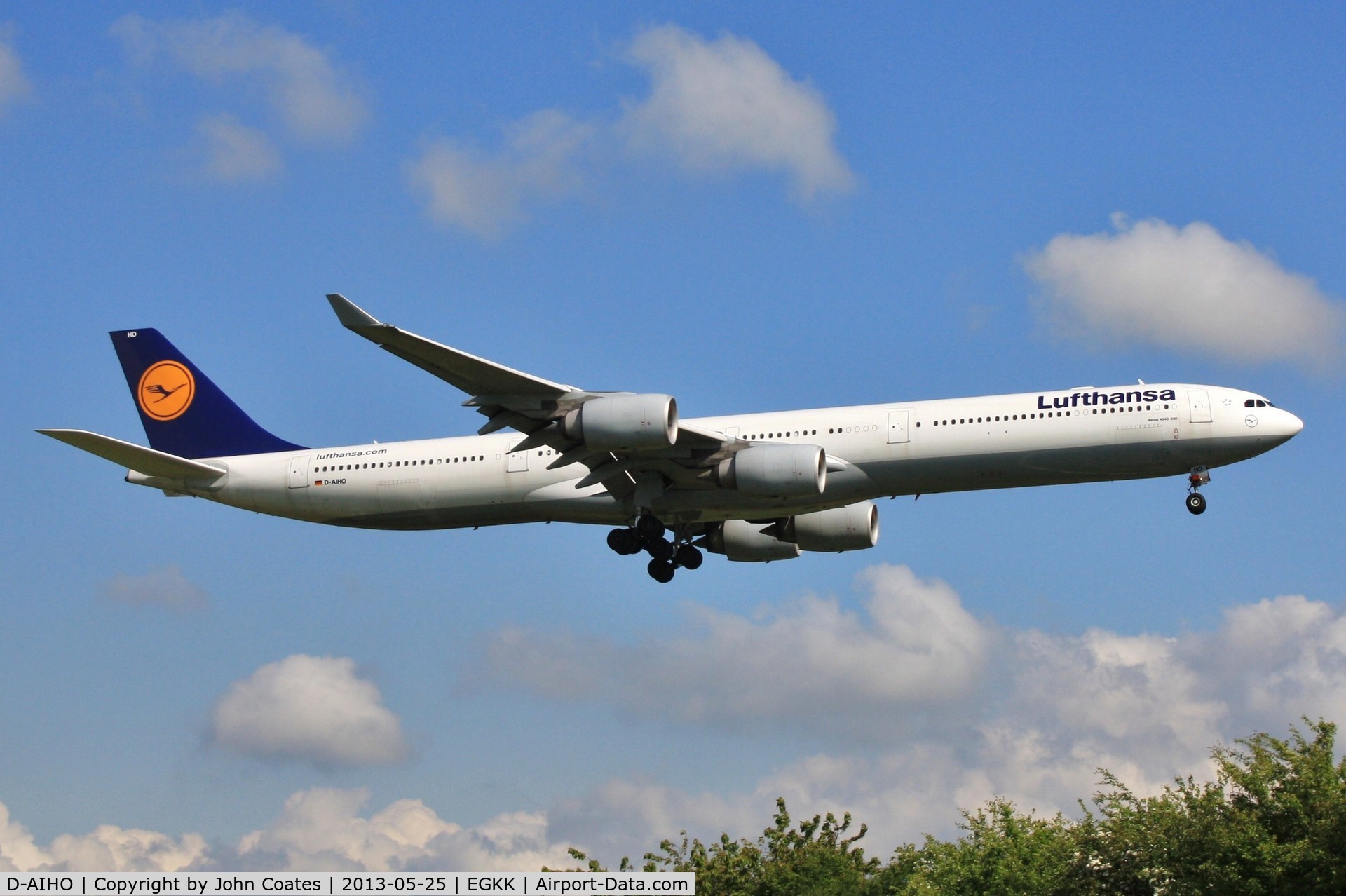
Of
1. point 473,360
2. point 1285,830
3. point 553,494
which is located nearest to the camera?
point 473,360

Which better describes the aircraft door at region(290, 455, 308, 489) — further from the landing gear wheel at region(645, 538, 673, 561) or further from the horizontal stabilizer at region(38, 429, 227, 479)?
the landing gear wheel at region(645, 538, 673, 561)

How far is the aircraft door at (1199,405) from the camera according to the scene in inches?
1553

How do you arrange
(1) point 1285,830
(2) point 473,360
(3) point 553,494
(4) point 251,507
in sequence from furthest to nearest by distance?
(4) point 251,507 < (3) point 553,494 < (1) point 1285,830 < (2) point 473,360

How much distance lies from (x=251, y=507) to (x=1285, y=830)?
1192 inches

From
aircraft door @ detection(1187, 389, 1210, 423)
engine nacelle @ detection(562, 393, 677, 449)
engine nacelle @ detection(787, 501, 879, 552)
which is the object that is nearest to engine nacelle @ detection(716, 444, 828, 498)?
engine nacelle @ detection(562, 393, 677, 449)

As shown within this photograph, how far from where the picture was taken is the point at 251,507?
46.4 meters

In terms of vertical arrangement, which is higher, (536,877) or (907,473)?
(907,473)

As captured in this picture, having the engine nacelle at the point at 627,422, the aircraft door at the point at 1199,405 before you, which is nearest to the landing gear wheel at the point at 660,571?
the engine nacelle at the point at 627,422

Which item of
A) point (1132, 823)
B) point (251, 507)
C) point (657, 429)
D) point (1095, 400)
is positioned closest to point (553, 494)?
point (657, 429)

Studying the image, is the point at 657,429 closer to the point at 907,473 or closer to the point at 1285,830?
the point at 907,473

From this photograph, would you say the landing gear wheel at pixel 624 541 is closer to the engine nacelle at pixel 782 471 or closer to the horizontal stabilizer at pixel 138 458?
the engine nacelle at pixel 782 471

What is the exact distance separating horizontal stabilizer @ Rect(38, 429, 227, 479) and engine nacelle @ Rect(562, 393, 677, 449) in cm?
1371

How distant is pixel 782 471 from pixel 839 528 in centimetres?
720

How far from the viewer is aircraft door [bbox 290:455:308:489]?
149 ft
